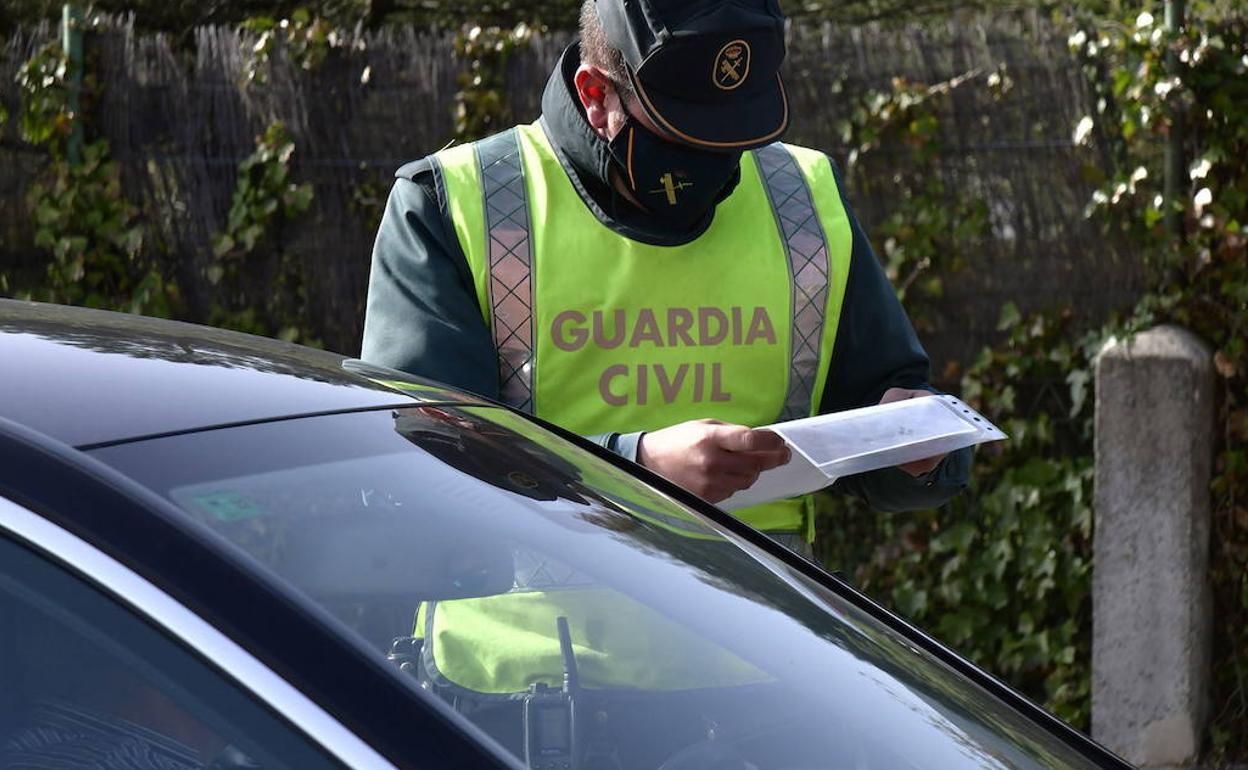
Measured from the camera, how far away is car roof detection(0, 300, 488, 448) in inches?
62.5

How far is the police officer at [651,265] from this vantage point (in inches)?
104

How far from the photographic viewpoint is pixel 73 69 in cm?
530

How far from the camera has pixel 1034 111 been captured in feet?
16.8

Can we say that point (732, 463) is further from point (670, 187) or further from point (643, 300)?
point (670, 187)

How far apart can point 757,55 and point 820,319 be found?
1.44 feet

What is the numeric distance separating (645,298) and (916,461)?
496mm

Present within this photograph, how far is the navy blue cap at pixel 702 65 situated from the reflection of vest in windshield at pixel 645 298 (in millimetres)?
116

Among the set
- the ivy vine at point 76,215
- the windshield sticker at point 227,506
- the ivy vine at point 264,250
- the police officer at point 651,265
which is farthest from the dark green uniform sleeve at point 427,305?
the ivy vine at point 76,215

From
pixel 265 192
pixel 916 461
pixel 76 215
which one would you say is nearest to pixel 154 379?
pixel 916 461

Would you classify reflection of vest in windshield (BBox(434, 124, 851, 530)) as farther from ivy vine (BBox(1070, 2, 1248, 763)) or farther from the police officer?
ivy vine (BBox(1070, 2, 1248, 763))

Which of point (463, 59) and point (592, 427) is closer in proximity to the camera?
point (592, 427)

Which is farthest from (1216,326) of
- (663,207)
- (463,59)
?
(663,207)

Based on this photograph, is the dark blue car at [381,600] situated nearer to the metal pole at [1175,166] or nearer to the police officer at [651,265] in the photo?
the police officer at [651,265]

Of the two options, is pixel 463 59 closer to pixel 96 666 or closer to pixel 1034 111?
Answer: pixel 1034 111
